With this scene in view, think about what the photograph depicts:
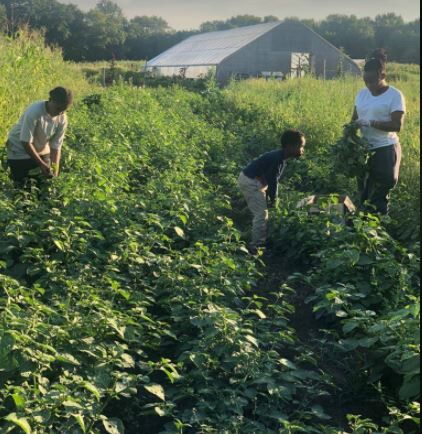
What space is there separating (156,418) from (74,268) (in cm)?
137

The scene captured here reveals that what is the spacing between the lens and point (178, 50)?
3766 centimetres

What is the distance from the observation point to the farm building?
28.5 meters

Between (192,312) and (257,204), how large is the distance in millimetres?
1973

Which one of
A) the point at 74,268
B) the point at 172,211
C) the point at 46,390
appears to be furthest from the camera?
the point at 172,211

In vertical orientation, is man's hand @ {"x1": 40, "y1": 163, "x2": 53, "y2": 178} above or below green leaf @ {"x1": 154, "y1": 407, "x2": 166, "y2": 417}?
above

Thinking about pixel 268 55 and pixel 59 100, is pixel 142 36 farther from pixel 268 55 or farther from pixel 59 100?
pixel 59 100

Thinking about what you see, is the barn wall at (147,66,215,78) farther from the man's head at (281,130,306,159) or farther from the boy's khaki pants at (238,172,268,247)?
the man's head at (281,130,306,159)

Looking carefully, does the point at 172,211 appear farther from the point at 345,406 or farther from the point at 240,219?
the point at 345,406

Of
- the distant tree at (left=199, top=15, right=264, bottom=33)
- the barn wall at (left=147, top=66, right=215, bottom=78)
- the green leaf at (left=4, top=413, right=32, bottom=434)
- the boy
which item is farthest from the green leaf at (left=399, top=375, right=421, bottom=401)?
the distant tree at (left=199, top=15, right=264, bottom=33)

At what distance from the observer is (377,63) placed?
16.3 feet


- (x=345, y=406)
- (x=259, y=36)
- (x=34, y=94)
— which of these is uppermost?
(x=259, y=36)

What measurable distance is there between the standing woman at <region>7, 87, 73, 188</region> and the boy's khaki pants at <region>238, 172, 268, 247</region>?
67.5 inches

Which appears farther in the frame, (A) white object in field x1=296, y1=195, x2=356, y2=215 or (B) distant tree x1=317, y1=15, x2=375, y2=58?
(B) distant tree x1=317, y1=15, x2=375, y2=58

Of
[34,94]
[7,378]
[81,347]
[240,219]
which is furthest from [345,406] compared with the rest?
[34,94]
